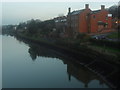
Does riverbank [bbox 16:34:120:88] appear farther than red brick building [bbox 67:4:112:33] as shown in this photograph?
No

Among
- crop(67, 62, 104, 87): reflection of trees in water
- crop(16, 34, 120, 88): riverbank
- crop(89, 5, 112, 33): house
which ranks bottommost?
crop(67, 62, 104, 87): reflection of trees in water

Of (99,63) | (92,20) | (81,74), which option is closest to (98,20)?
(92,20)

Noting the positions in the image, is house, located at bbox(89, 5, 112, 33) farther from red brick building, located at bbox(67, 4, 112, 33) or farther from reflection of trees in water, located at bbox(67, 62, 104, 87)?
reflection of trees in water, located at bbox(67, 62, 104, 87)

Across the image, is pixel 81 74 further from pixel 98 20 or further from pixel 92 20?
pixel 98 20

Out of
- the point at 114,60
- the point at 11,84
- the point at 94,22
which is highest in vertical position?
the point at 94,22

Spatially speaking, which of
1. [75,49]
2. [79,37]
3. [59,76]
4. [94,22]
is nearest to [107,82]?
[59,76]

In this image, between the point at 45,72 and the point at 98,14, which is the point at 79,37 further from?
the point at 45,72

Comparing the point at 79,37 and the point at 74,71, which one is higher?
the point at 79,37

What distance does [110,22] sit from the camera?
31.6 metres

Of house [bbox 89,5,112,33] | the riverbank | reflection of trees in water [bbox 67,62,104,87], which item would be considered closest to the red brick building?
house [bbox 89,5,112,33]

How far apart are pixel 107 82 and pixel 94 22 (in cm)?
1848

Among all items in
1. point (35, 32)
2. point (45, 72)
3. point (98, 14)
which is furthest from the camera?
point (35, 32)

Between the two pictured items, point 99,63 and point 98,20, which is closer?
point 99,63

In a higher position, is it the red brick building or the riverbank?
the red brick building
